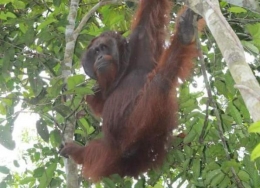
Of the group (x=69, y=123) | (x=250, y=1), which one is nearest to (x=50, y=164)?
(x=69, y=123)

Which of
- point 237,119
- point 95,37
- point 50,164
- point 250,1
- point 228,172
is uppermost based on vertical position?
point 95,37

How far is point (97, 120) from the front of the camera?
4.34 metres

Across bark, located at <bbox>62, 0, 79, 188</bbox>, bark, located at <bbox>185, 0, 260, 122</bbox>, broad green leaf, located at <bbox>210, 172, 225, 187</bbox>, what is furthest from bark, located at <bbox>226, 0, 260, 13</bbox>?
bark, located at <bbox>62, 0, 79, 188</bbox>

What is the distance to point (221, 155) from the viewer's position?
3125mm

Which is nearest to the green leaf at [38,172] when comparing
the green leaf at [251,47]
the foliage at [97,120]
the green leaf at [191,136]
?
the foliage at [97,120]

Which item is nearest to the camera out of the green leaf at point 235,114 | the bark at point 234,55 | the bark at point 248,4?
the bark at point 234,55

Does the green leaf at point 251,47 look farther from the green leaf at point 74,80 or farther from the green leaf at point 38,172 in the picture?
the green leaf at point 38,172

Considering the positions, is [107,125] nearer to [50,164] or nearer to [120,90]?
[120,90]

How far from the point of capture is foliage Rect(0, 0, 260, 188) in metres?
3.01

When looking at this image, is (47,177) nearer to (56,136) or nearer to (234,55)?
(56,136)

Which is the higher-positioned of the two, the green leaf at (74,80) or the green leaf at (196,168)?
the green leaf at (74,80)

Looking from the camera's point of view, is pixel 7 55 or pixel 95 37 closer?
pixel 7 55

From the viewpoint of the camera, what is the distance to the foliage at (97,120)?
3010 mm

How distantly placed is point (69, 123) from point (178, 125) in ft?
2.60
